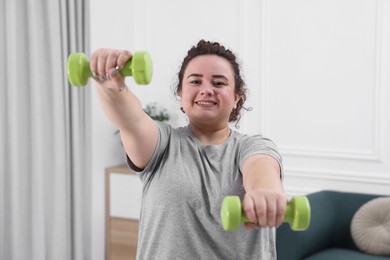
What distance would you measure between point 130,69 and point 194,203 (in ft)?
1.08

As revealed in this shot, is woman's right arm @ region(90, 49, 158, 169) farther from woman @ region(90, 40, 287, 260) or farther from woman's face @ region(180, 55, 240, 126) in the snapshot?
woman's face @ region(180, 55, 240, 126)

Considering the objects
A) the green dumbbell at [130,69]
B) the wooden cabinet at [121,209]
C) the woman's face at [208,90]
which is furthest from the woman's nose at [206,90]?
the wooden cabinet at [121,209]

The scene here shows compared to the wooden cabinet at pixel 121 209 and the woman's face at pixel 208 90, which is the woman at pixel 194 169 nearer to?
the woman's face at pixel 208 90

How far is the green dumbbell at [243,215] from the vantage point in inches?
35.1

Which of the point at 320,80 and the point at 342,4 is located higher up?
the point at 342,4

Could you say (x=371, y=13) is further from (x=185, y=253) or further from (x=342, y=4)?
(x=185, y=253)

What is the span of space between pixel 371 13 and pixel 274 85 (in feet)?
2.59

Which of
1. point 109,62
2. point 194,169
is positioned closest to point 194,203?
point 194,169

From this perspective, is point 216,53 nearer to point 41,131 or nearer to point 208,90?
point 208,90

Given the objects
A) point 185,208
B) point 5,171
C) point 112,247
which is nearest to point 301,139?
point 112,247

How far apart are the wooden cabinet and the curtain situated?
318mm

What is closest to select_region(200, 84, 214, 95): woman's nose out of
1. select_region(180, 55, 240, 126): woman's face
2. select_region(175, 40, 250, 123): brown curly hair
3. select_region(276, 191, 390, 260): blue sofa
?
select_region(180, 55, 240, 126): woman's face

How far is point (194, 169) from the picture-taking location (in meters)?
1.24

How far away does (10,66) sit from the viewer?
343 centimetres
